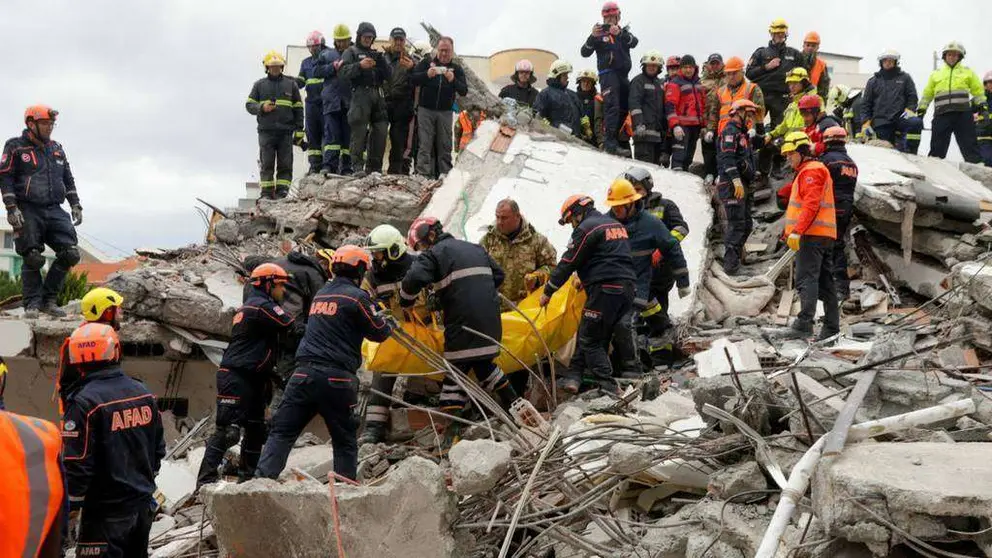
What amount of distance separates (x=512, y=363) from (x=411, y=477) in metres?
2.86

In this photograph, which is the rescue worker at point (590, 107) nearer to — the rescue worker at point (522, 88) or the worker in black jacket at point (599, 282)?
the rescue worker at point (522, 88)

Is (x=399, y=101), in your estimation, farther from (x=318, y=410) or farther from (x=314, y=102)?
(x=318, y=410)

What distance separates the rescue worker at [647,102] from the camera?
10.5 metres

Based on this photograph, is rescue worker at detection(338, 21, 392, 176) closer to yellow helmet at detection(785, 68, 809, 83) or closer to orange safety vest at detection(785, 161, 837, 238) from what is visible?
yellow helmet at detection(785, 68, 809, 83)

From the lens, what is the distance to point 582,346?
6.79 m

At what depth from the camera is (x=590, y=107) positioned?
11.8 meters

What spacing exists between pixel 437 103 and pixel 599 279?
4801mm

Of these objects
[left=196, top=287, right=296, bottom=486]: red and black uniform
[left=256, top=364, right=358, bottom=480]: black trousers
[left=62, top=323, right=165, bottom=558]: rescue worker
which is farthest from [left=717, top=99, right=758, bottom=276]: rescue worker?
[left=62, top=323, right=165, bottom=558]: rescue worker

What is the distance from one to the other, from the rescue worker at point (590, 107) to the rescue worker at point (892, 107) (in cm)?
333

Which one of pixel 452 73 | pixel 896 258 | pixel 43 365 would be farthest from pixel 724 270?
pixel 43 365

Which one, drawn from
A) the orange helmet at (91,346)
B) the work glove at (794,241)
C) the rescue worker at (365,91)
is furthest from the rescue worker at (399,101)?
the orange helmet at (91,346)

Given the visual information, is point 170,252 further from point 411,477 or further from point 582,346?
point 411,477

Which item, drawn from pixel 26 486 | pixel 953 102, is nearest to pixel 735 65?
pixel 953 102

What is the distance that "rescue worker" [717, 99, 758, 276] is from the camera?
9.02 meters
